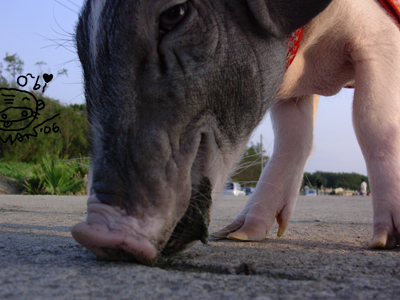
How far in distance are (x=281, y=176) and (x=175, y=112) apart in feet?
4.87

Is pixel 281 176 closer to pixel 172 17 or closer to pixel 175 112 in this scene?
pixel 175 112

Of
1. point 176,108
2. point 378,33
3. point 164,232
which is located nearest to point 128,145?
point 176,108

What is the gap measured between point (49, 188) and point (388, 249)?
12.7 m

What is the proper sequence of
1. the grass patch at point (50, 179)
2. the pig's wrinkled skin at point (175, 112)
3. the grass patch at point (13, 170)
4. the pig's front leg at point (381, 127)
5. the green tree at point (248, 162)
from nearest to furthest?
the pig's wrinkled skin at point (175, 112)
the pig's front leg at point (381, 127)
the green tree at point (248, 162)
the grass patch at point (50, 179)
the grass patch at point (13, 170)

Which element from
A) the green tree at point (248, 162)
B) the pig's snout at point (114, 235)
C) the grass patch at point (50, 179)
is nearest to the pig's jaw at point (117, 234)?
the pig's snout at point (114, 235)

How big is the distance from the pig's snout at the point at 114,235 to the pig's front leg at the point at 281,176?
1157 millimetres

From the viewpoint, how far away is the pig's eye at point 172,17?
6.29 feet

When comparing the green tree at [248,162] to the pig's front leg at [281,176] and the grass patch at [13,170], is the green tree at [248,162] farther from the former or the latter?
the grass patch at [13,170]

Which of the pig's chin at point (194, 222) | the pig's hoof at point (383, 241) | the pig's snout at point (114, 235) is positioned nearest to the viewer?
the pig's snout at point (114, 235)

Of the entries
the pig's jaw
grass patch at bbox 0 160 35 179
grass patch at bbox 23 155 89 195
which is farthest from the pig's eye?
grass patch at bbox 0 160 35 179

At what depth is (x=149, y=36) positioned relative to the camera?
6.16ft

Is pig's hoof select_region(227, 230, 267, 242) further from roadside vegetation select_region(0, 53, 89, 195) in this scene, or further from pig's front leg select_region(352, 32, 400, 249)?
roadside vegetation select_region(0, 53, 89, 195)

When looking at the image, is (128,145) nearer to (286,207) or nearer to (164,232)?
(164,232)

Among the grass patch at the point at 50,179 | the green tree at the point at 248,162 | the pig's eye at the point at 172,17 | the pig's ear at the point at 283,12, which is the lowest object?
the grass patch at the point at 50,179
